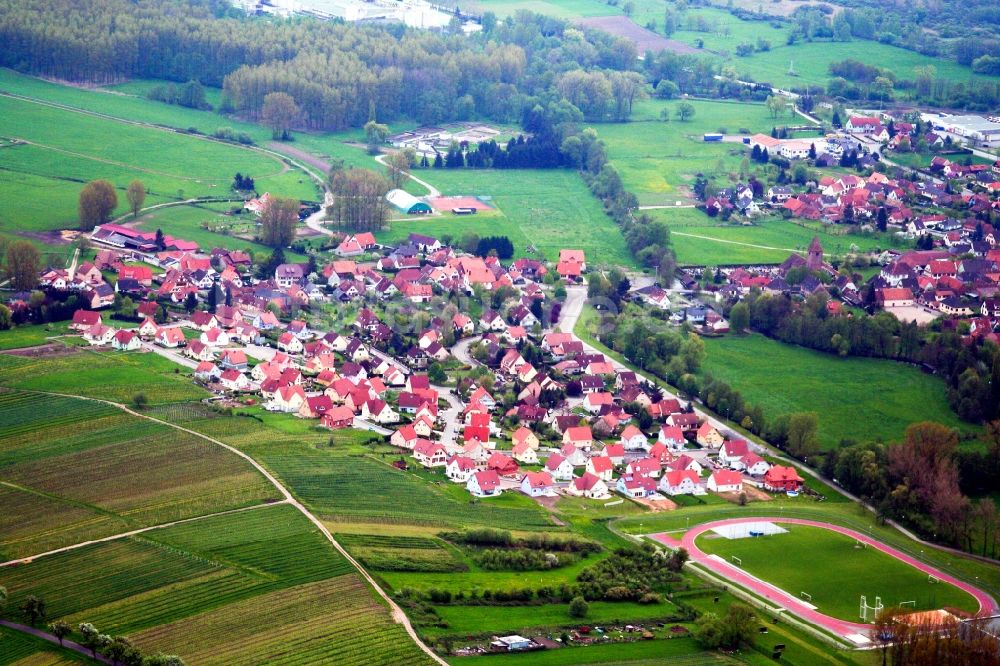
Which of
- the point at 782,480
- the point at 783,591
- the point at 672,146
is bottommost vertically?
the point at 783,591

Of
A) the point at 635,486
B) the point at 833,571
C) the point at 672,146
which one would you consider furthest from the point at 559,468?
the point at 672,146

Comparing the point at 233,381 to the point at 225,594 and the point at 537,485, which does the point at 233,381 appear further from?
the point at 225,594

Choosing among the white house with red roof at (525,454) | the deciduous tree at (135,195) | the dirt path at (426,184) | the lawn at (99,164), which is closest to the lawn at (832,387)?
the white house with red roof at (525,454)

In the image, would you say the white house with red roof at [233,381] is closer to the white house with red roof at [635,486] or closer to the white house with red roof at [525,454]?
the white house with red roof at [525,454]

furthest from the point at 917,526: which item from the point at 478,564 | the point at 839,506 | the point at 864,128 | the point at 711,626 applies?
the point at 864,128

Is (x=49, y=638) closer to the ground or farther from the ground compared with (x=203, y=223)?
closer to the ground

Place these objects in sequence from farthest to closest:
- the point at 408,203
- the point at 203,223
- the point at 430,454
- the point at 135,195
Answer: the point at 408,203, the point at 203,223, the point at 135,195, the point at 430,454
